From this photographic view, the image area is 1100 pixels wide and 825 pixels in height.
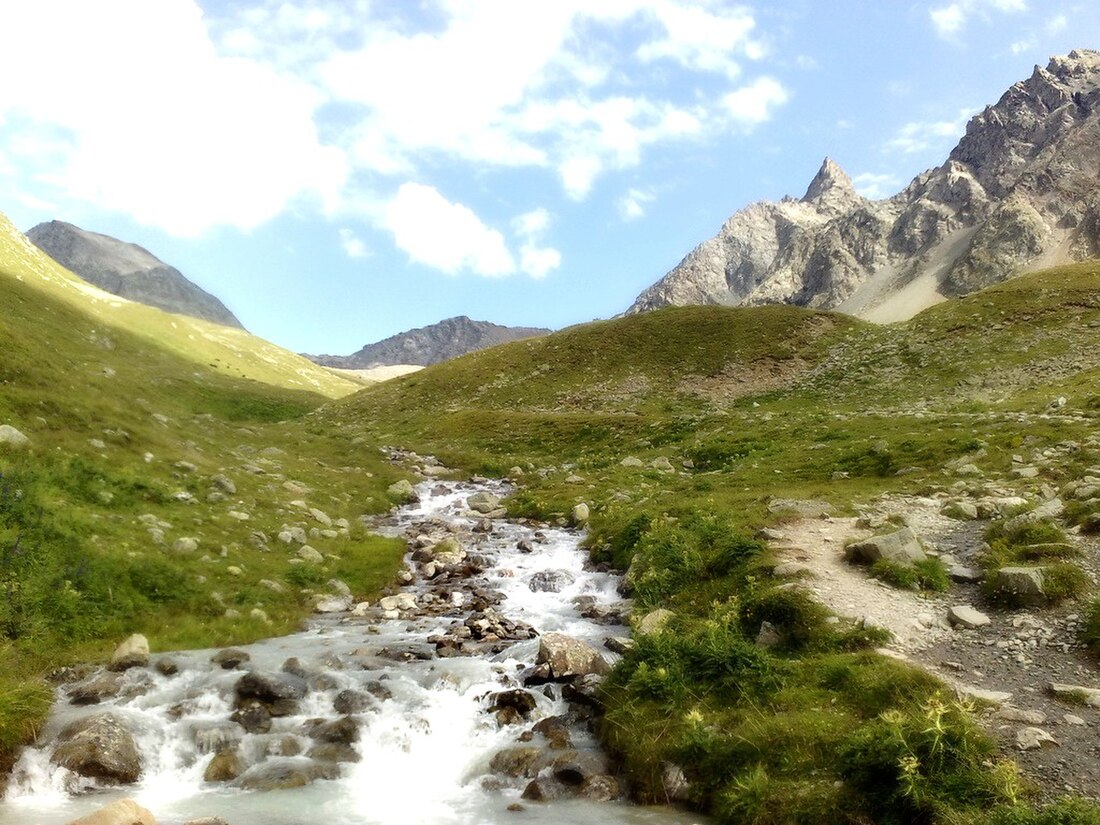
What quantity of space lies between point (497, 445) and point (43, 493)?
34742mm

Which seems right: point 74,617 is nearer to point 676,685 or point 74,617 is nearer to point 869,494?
point 676,685

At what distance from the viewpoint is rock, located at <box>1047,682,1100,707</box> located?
9898 millimetres

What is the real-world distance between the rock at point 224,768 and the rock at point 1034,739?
42.3 ft

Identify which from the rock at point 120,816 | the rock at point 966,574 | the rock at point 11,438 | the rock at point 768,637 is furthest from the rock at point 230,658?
the rock at point 966,574

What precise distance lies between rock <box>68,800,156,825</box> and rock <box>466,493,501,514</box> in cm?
2375

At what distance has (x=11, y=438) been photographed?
765 inches

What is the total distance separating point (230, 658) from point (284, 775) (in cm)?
474

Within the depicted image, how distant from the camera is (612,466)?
39.3 meters

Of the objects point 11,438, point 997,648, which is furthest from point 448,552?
point 997,648

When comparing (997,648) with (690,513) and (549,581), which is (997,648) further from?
(549,581)

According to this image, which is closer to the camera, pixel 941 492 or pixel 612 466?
pixel 941 492

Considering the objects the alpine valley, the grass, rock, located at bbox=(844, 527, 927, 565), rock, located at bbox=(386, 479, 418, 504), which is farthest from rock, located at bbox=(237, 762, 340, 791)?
rock, located at bbox=(386, 479, 418, 504)

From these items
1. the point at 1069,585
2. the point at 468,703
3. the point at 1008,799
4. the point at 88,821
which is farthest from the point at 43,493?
the point at 1069,585

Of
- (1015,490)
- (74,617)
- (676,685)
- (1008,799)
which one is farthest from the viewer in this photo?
(1015,490)
